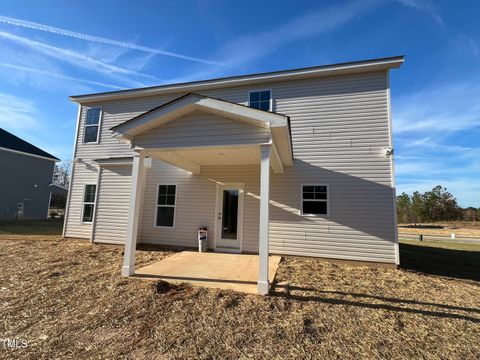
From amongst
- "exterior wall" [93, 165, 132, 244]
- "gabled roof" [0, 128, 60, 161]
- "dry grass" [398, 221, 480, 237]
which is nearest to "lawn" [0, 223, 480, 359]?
"exterior wall" [93, 165, 132, 244]

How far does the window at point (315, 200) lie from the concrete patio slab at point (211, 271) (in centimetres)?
188

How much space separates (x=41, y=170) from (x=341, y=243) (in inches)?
985

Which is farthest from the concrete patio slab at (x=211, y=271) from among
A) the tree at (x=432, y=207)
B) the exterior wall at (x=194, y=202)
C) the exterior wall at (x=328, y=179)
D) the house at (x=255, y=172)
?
the tree at (x=432, y=207)

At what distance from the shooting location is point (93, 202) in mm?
10008

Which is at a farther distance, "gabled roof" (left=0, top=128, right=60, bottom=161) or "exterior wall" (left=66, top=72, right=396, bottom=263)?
"gabled roof" (left=0, top=128, right=60, bottom=161)

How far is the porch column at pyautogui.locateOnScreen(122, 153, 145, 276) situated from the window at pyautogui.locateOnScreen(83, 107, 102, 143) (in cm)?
628

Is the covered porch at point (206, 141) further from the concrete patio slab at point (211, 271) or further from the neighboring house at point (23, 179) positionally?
the neighboring house at point (23, 179)

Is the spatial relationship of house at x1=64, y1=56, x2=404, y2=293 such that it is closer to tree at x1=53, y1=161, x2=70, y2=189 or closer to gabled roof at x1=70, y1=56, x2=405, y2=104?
gabled roof at x1=70, y1=56, x2=405, y2=104

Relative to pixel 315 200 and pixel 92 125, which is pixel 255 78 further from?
pixel 92 125

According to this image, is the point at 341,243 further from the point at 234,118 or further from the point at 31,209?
the point at 31,209

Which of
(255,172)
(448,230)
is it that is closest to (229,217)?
(255,172)

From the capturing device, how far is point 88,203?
10.1m

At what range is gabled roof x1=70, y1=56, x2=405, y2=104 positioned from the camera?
7.44m

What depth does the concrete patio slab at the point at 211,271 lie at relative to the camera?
4.96 metres
